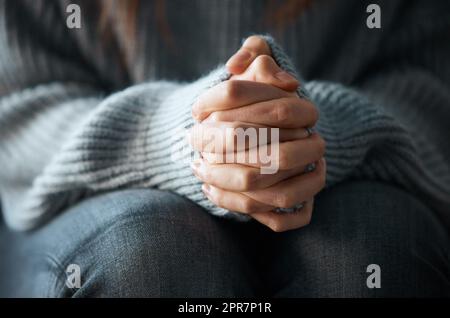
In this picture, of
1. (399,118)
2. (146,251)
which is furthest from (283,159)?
(399,118)

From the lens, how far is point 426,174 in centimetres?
51

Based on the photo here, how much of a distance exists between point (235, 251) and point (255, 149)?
0.11 meters

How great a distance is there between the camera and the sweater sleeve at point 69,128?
1.55ft

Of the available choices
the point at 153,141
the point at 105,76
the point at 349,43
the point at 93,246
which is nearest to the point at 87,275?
the point at 93,246

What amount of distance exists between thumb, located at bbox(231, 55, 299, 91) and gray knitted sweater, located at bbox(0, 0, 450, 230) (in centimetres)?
3

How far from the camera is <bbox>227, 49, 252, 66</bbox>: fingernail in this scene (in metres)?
0.41

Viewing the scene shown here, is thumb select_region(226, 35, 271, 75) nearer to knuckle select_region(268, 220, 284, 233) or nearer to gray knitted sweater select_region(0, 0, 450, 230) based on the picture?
gray knitted sweater select_region(0, 0, 450, 230)

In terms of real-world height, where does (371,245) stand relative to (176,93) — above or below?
below

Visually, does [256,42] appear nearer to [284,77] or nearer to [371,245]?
[284,77]

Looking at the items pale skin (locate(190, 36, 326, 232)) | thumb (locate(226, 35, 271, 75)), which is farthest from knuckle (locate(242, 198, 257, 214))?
thumb (locate(226, 35, 271, 75))

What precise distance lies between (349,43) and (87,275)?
407 millimetres

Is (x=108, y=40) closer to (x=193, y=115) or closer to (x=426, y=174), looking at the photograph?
(x=193, y=115)

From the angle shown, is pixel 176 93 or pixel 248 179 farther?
pixel 176 93

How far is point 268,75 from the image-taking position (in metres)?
0.41
